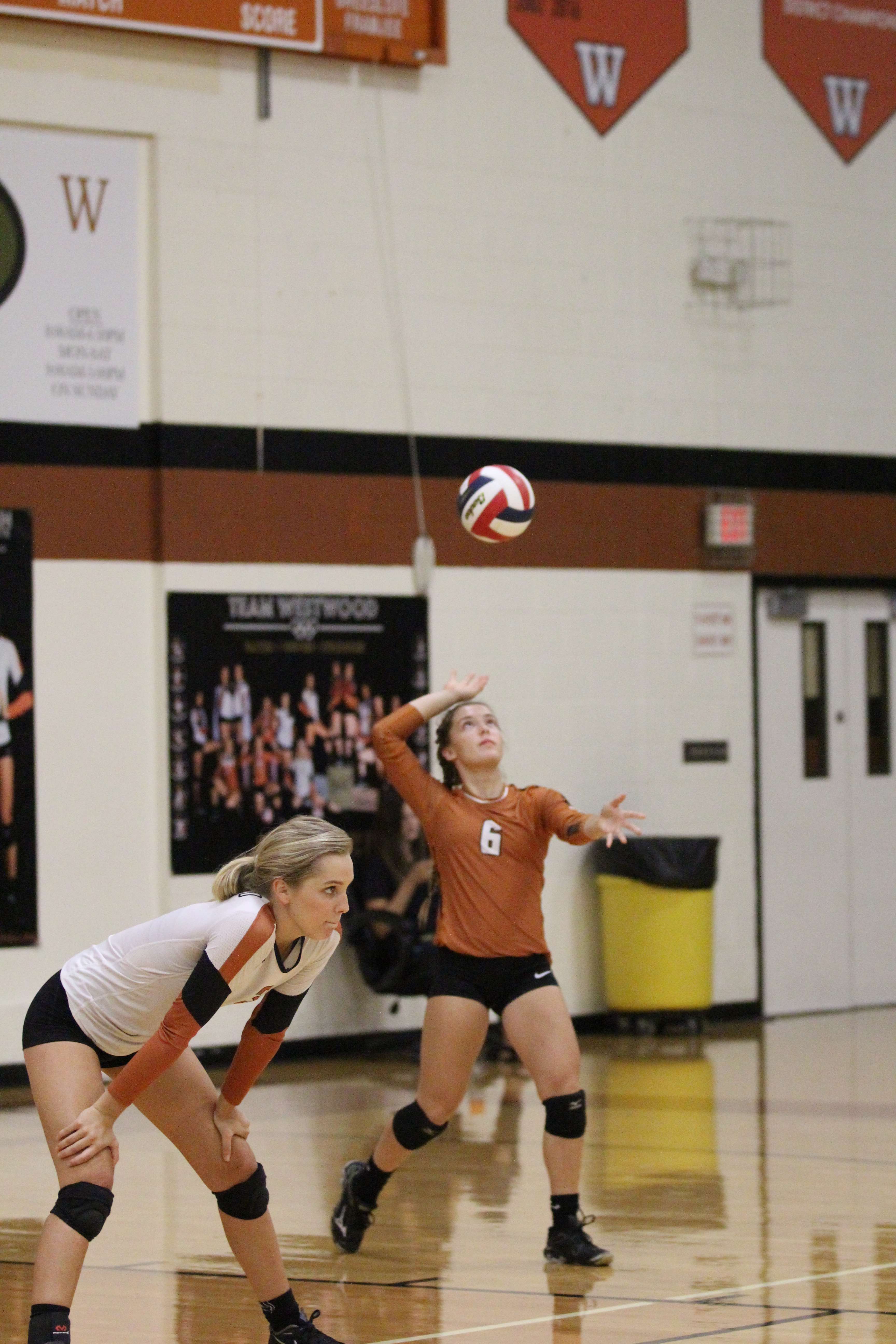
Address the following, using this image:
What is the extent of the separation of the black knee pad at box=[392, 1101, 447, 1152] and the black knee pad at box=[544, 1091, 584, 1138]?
0.35 m

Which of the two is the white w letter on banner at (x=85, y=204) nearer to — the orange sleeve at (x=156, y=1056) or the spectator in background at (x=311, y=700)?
the spectator in background at (x=311, y=700)

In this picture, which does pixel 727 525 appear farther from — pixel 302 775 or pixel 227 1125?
pixel 227 1125

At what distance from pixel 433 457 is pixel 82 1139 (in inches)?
283

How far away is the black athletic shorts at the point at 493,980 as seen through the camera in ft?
20.6

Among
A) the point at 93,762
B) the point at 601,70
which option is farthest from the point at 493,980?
the point at 601,70

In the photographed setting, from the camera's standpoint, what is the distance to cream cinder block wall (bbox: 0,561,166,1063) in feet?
32.6

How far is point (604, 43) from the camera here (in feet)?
38.3

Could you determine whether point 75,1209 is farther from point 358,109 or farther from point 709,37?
point 709,37

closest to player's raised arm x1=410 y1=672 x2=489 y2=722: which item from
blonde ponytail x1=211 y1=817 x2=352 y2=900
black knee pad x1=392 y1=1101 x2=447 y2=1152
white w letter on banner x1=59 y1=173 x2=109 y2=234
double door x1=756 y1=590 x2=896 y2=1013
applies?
black knee pad x1=392 y1=1101 x2=447 y2=1152

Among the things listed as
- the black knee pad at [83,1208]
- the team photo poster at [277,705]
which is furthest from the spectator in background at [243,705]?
the black knee pad at [83,1208]

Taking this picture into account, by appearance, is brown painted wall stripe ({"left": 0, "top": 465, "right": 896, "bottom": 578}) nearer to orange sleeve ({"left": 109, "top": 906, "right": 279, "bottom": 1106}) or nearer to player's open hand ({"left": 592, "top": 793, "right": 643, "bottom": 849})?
player's open hand ({"left": 592, "top": 793, "right": 643, "bottom": 849})

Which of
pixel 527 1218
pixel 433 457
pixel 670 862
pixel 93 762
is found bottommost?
pixel 527 1218

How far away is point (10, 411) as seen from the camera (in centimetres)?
996

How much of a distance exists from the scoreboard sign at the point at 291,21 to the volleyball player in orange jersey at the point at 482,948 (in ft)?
16.7
